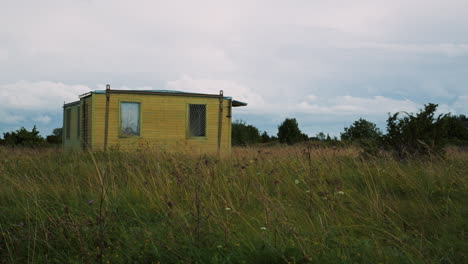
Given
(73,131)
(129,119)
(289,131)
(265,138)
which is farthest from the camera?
(265,138)

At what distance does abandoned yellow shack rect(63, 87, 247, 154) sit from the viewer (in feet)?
53.1

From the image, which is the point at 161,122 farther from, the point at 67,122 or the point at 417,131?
the point at 417,131

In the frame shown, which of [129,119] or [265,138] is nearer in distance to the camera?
[129,119]

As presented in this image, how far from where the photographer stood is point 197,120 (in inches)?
693

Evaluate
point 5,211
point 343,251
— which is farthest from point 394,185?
point 5,211

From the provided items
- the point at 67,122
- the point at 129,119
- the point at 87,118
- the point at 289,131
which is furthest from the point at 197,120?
the point at 289,131

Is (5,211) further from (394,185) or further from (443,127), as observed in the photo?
(443,127)

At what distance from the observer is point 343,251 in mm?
3002

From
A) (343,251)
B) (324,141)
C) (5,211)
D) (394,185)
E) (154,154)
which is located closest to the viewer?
(343,251)

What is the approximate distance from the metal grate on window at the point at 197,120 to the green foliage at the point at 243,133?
10424 millimetres

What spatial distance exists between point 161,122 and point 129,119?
124 cm

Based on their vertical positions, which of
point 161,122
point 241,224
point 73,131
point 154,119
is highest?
point 154,119

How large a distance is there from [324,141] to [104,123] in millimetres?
8762

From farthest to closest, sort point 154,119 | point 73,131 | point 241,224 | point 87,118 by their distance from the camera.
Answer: point 73,131
point 87,118
point 154,119
point 241,224
